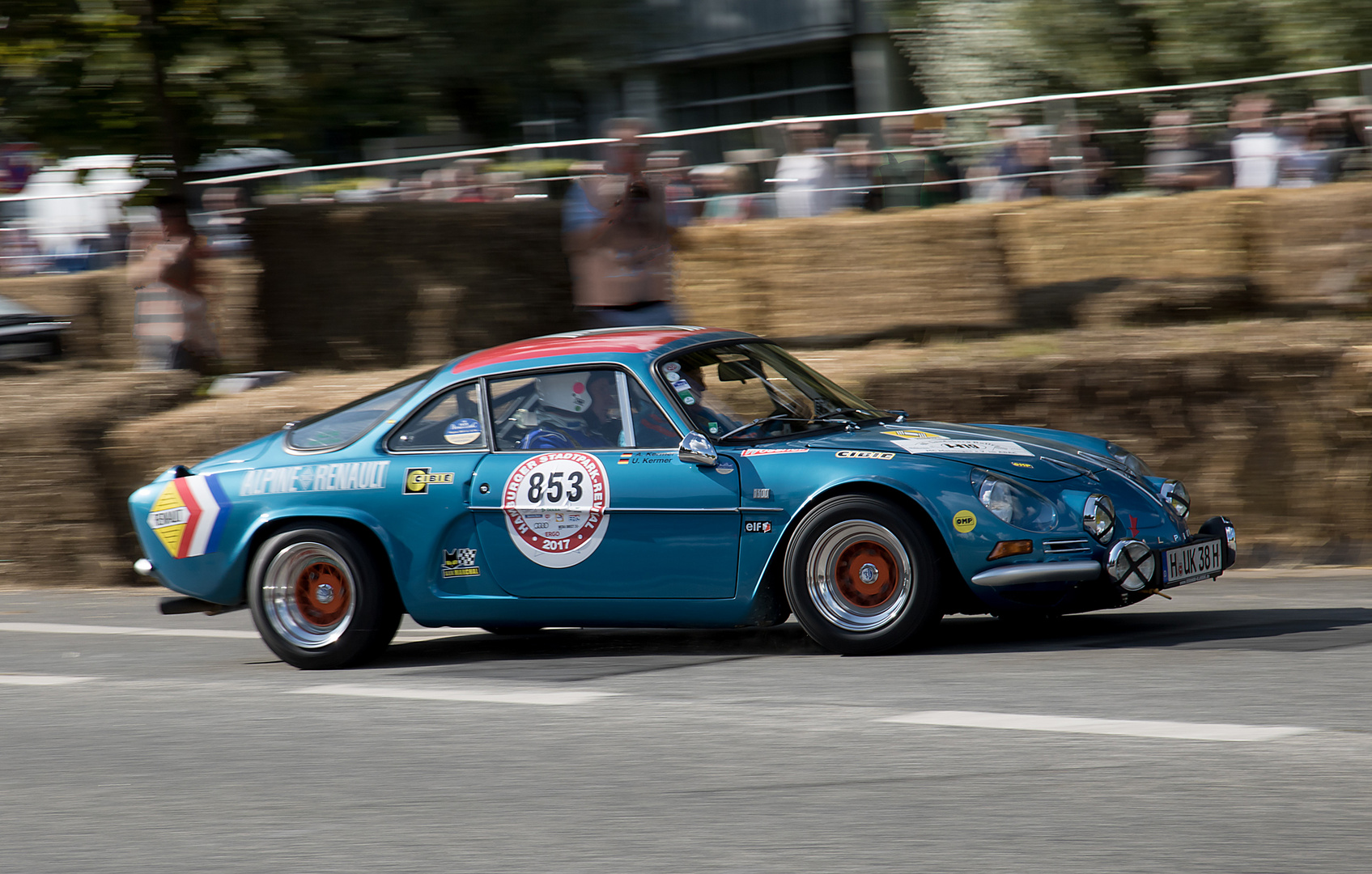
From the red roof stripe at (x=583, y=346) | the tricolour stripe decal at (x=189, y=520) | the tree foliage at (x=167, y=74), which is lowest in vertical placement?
the tricolour stripe decal at (x=189, y=520)

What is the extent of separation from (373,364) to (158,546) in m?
4.14

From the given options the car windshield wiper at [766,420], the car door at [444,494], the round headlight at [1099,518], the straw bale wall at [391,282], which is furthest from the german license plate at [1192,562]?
the straw bale wall at [391,282]

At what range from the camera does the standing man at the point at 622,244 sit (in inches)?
388

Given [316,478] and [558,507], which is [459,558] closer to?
[558,507]

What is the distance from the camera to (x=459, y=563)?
6.82 m

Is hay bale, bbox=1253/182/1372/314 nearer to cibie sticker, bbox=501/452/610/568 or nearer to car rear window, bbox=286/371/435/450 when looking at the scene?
cibie sticker, bbox=501/452/610/568

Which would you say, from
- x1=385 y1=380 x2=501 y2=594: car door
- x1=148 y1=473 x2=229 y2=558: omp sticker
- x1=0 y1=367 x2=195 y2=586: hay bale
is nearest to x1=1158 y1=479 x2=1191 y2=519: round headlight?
x1=385 y1=380 x2=501 y2=594: car door

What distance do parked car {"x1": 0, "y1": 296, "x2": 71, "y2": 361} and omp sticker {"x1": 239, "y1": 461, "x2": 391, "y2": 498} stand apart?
8608 millimetres

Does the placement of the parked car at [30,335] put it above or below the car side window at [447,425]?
above

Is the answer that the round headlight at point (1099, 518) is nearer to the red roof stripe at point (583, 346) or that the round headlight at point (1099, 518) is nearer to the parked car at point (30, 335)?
the red roof stripe at point (583, 346)

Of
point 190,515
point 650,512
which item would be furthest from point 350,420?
point 650,512

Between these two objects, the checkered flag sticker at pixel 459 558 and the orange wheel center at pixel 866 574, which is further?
the checkered flag sticker at pixel 459 558

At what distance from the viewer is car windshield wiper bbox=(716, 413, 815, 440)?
6613mm

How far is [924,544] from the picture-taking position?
20.1ft
